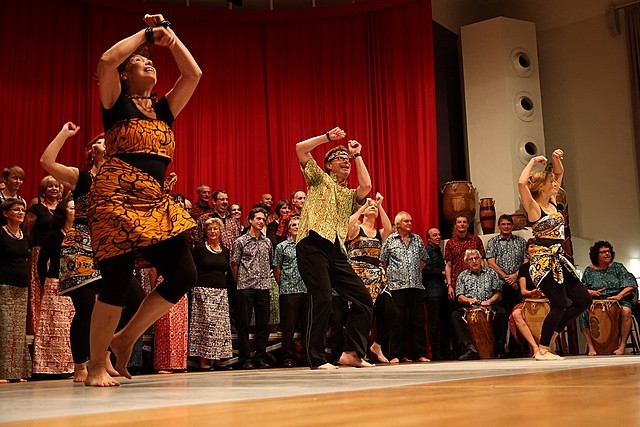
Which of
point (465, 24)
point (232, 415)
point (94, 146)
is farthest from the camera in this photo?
point (465, 24)

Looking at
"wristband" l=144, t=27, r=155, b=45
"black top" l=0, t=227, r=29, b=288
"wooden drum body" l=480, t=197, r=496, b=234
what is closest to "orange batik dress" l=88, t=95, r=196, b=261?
"wristband" l=144, t=27, r=155, b=45

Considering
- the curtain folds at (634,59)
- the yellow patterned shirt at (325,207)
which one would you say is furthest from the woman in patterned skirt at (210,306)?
the curtain folds at (634,59)

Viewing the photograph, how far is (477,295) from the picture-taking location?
7879mm

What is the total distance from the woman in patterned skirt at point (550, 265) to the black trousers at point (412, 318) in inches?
95.5

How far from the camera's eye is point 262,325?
7000 millimetres

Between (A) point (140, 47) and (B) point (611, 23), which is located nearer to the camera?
(A) point (140, 47)

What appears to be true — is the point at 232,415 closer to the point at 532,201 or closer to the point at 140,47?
the point at 140,47

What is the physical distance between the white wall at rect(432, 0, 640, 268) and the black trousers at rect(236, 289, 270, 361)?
4.83 m

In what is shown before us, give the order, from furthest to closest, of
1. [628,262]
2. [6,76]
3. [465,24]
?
[465,24] → [628,262] → [6,76]

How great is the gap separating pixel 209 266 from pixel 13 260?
1.83m

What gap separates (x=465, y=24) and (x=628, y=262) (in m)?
3.84

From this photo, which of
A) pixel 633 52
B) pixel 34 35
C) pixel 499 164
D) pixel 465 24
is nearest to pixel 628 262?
pixel 499 164

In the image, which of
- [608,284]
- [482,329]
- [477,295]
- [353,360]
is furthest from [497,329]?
[353,360]

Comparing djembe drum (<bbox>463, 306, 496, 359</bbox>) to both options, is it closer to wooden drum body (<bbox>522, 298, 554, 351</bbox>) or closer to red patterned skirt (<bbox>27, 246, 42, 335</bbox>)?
wooden drum body (<bbox>522, 298, 554, 351</bbox>)
